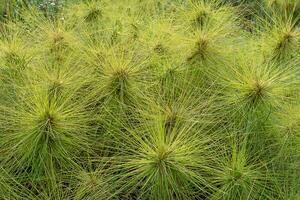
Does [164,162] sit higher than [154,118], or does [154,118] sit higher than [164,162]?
[154,118]

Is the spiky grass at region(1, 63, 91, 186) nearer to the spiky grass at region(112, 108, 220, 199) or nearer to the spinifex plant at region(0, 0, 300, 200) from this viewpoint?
the spinifex plant at region(0, 0, 300, 200)

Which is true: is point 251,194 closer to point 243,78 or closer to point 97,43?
point 243,78

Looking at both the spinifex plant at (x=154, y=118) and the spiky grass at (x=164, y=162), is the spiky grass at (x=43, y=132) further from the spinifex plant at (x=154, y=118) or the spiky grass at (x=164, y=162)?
the spiky grass at (x=164, y=162)

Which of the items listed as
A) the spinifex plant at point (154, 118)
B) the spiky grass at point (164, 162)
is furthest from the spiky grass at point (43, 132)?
the spiky grass at point (164, 162)

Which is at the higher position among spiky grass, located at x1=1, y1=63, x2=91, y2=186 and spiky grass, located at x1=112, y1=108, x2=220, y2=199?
spiky grass, located at x1=1, y1=63, x2=91, y2=186

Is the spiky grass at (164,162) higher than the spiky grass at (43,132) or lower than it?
lower

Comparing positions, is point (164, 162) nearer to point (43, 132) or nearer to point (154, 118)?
point (154, 118)

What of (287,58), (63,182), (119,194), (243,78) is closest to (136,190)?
(119,194)

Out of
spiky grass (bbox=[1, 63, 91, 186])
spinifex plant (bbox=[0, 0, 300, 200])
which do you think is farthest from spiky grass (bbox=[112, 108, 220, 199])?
spiky grass (bbox=[1, 63, 91, 186])

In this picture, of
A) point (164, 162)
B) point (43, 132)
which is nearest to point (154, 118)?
point (164, 162)
